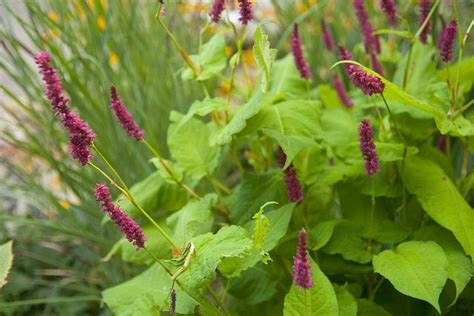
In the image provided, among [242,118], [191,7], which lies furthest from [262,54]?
[191,7]

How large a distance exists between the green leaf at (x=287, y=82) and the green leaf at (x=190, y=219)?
0.79ft

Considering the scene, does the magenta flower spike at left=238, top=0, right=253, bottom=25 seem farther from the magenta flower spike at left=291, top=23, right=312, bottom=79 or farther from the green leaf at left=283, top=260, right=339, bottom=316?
the green leaf at left=283, top=260, right=339, bottom=316

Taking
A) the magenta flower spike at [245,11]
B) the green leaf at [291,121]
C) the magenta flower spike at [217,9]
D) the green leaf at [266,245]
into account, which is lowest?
the green leaf at [266,245]

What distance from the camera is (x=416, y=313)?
38.5 inches

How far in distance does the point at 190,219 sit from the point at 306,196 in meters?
0.25

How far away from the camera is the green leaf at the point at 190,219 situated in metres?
0.87

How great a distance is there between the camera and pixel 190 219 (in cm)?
90

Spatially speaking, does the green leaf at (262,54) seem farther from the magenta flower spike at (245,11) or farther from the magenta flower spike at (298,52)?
the magenta flower spike at (298,52)

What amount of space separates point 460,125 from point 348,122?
212 millimetres

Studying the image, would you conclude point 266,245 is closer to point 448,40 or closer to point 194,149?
point 194,149

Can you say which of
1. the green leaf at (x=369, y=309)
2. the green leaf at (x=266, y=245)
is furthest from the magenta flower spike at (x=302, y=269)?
the green leaf at (x=369, y=309)

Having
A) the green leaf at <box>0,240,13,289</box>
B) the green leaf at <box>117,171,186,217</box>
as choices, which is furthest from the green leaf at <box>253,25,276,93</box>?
the green leaf at <box>0,240,13,289</box>

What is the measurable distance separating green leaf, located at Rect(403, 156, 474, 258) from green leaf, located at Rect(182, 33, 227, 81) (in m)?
0.36

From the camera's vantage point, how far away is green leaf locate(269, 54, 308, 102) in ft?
3.58
